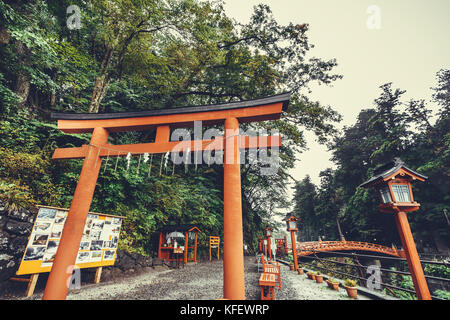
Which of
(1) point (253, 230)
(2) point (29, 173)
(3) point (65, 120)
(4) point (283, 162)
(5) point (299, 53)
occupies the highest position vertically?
(5) point (299, 53)

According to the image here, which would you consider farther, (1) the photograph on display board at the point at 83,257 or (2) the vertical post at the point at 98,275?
(2) the vertical post at the point at 98,275

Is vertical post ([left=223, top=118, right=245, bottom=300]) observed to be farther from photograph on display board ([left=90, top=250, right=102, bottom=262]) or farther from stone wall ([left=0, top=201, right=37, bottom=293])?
stone wall ([left=0, top=201, right=37, bottom=293])

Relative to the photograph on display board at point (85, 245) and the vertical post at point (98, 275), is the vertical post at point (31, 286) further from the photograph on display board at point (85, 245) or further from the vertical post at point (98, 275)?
the vertical post at point (98, 275)

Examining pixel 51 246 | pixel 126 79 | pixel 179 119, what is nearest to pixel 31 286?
pixel 51 246

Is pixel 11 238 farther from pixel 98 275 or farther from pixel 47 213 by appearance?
pixel 98 275

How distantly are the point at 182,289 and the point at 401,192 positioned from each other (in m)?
6.42

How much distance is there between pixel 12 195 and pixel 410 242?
972cm

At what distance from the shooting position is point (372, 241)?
2059 cm

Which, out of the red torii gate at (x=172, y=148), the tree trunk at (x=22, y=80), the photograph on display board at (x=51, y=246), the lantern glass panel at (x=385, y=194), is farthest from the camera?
the tree trunk at (x=22, y=80)

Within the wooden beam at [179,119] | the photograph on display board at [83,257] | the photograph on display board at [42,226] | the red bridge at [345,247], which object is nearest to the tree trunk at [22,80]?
the wooden beam at [179,119]

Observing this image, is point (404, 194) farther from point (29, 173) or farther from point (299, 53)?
point (29, 173)

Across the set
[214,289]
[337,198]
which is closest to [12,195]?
[214,289]

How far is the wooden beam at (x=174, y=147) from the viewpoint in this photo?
166 inches

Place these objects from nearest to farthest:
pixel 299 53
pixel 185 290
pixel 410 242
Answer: pixel 410 242
pixel 185 290
pixel 299 53
